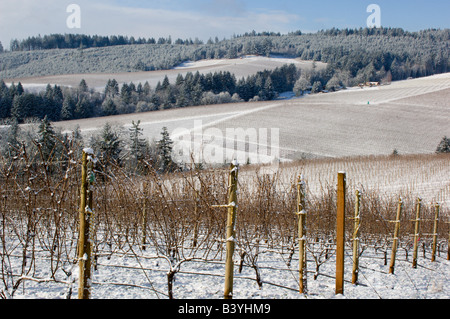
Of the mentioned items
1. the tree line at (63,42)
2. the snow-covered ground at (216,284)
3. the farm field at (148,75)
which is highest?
the tree line at (63,42)

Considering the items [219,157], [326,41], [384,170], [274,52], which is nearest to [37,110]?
[219,157]

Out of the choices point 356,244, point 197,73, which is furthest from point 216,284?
point 197,73

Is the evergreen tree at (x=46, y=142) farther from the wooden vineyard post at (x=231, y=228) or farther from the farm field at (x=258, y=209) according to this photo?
the wooden vineyard post at (x=231, y=228)

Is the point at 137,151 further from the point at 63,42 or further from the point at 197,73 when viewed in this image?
the point at 63,42

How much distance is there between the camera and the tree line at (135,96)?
39.7 meters

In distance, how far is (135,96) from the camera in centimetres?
5197

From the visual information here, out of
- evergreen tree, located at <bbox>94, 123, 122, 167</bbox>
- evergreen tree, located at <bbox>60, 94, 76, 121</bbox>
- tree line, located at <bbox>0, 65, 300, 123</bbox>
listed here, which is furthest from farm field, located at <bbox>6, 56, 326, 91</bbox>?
evergreen tree, located at <bbox>94, 123, 122, 167</bbox>

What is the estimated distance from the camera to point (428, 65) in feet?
243

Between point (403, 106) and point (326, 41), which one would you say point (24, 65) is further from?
point (326, 41)

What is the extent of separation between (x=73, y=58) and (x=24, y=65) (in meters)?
10.3

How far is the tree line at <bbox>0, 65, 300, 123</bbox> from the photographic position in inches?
1561

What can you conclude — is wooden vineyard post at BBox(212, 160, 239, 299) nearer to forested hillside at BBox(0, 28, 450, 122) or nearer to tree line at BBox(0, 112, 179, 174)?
tree line at BBox(0, 112, 179, 174)

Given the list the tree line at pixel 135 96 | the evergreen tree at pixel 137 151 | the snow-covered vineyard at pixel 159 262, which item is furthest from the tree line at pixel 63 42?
the snow-covered vineyard at pixel 159 262
